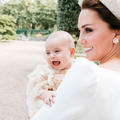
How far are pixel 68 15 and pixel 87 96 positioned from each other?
6383mm

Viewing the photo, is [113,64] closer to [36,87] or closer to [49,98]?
[49,98]

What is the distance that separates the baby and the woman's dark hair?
0.74 m

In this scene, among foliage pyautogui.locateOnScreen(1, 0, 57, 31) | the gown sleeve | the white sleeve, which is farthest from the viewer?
foliage pyautogui.locateOnScreen(1, 0, 57, 31)

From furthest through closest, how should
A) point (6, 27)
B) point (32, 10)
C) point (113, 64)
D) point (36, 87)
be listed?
1. point (32, 10)
2. point (6, 27)
3. point (36, 87)
4. point (113, 64)

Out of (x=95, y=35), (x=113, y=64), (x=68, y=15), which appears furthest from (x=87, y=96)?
(x=68, y=15)

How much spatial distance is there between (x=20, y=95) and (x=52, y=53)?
3984 mm

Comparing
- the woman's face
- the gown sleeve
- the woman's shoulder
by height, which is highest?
the woman's face

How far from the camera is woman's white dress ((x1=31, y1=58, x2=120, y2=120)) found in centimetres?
79

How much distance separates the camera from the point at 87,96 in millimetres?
787

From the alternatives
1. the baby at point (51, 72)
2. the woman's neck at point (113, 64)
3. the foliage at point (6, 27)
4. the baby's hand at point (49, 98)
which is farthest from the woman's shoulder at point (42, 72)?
the foliage at point (6, 27)

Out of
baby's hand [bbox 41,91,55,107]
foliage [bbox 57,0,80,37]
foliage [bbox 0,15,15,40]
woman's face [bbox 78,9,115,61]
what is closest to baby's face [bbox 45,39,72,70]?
baby's hand [bbox 41,91,55,107]

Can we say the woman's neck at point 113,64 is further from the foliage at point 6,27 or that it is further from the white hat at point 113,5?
the foliage at point 6,27

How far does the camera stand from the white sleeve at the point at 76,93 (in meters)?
0.79

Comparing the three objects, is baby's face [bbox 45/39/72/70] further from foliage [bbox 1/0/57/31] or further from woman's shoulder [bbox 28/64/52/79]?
foliage [bbox 1/0/57/31]
